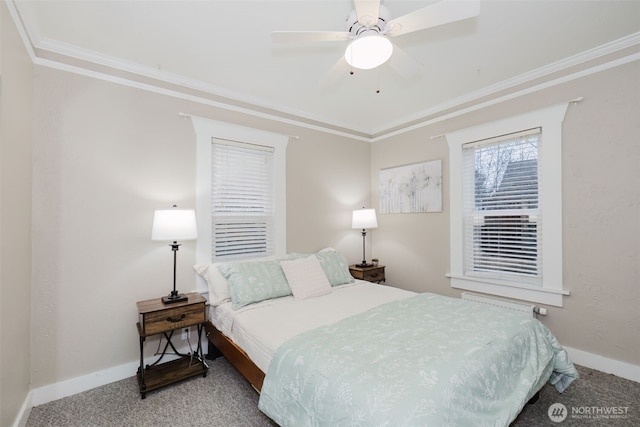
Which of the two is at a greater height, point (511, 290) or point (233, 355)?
point (511, 290)

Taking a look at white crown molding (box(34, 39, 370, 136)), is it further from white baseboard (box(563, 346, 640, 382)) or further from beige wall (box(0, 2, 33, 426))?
white baseboard (box(563, 346, 640, 382))

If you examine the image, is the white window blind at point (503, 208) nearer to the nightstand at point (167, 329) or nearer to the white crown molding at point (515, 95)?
the white crown molding at point (515, 95)

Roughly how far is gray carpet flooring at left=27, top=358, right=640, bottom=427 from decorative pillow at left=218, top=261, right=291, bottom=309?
2.26 ft

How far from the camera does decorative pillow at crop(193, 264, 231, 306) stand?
2.54 meters

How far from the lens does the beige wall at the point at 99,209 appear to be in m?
2.13

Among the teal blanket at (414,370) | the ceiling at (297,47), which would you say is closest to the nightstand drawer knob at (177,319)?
the teal blanket at (414,370)

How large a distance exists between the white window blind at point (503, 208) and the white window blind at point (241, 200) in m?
2.29

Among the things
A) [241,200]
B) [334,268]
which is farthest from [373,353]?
[241,200]

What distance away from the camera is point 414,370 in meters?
1.29

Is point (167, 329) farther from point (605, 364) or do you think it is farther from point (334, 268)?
point (605, 364)

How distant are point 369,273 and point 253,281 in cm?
175

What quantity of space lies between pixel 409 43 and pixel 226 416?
121 inches

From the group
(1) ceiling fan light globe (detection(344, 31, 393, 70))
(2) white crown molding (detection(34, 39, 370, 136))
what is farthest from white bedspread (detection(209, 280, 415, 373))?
(2) white crown molding (detection(34, 39, 370, 136))

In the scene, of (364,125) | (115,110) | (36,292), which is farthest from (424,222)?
(36,292)
